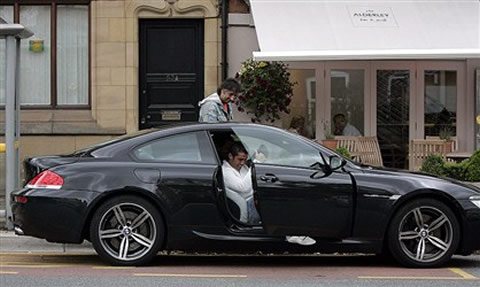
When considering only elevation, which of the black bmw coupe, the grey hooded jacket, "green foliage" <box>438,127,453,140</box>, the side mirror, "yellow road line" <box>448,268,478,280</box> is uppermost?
the grey hooded jacket

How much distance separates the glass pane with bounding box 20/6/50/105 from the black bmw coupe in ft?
23.1

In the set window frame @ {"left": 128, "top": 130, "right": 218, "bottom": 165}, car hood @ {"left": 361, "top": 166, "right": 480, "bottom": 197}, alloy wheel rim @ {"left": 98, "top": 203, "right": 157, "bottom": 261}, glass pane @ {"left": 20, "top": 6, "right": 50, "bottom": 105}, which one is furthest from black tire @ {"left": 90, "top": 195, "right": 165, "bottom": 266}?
glass pane @ {"left": 20, "top": 6, "right": 50, "bottom": 105}

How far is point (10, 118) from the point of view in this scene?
10.9 m

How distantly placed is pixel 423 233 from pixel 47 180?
373 centimetres

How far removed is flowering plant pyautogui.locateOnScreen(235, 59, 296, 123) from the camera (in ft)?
48.5

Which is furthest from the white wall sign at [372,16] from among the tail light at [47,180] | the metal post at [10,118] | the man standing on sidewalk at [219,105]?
the tail light at [47,180]

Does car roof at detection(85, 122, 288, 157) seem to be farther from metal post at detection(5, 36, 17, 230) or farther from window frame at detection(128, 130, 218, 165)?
metal post at detection(5, 36, 17, 230)

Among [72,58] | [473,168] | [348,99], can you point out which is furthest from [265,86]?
[473,168]

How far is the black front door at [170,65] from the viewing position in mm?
15281

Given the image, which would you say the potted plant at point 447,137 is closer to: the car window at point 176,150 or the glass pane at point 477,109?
the glass pane at point 477,109

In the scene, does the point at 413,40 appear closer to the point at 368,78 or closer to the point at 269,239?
the point at 368,78

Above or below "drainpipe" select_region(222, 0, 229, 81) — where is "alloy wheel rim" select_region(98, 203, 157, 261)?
below

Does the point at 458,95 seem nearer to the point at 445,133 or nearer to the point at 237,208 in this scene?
the point at 445,133

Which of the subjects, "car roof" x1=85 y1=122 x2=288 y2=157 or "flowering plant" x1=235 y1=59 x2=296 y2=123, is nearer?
"car roof" x1=85 y1=122 x2=288 y2=157
